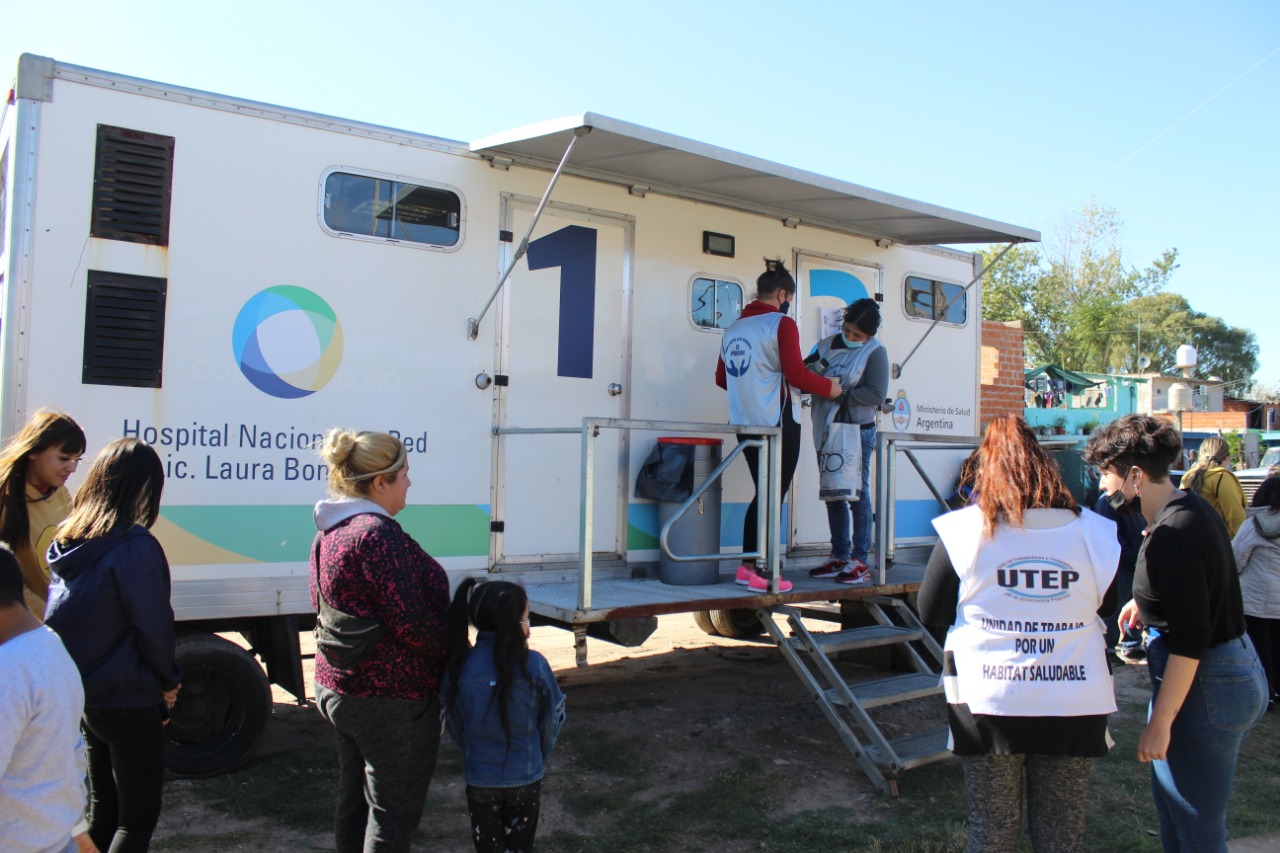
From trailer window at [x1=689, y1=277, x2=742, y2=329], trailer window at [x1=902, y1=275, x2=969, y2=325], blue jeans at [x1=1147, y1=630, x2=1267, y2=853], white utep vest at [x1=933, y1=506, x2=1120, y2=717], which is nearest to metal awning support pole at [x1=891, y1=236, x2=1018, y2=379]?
trailer window at [x1=902, y1=275, x2=969, y2=325]

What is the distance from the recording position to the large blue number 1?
5.38m

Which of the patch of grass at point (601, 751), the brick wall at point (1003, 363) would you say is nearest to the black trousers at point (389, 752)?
the patch of grass at point (601, 751)

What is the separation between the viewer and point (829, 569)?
593 cm

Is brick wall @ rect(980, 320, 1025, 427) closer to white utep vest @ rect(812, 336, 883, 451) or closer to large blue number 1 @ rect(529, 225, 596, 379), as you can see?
white utep vest @ rect(812, 336, 883, 451)

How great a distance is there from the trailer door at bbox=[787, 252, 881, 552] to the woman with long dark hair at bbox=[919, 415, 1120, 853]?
3.65 meters

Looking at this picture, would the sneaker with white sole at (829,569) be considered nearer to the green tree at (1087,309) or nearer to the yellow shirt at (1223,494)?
the yellow shirt at (1223,494)

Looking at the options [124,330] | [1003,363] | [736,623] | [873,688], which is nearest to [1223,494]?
[1003,363]

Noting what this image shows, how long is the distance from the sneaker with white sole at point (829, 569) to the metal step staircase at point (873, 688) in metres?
0.23

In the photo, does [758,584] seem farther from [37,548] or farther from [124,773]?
[37,548]

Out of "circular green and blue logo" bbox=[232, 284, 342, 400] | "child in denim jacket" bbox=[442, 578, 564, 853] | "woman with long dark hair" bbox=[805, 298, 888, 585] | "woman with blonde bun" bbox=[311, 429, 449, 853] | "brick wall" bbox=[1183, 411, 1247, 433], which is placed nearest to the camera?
"woman with blonde bun" bbox=[311, 429, 449, 853]

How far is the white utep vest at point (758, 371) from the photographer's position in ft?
17.9

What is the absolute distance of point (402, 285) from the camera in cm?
490

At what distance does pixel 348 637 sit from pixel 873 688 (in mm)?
3169

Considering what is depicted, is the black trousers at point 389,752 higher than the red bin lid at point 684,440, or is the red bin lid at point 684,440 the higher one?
the red bin lid at point 684,440
